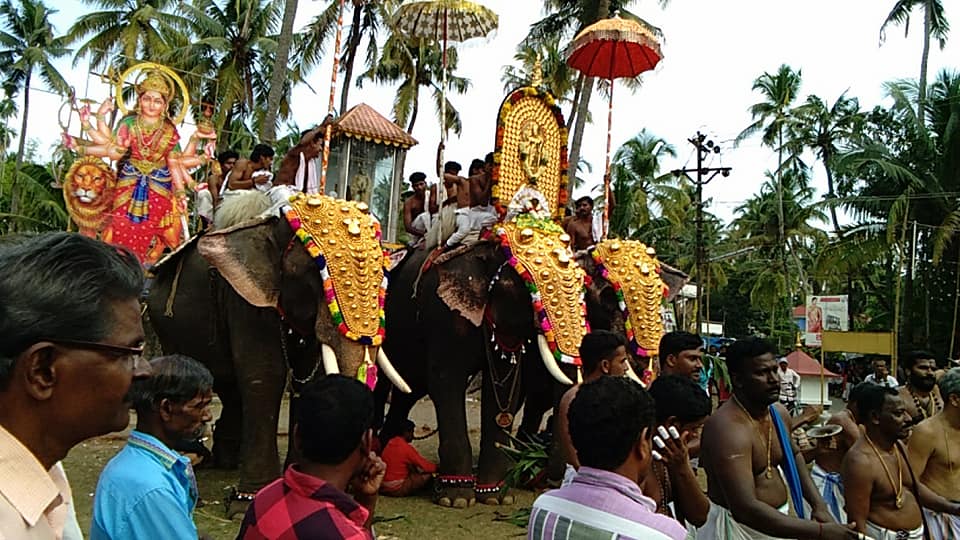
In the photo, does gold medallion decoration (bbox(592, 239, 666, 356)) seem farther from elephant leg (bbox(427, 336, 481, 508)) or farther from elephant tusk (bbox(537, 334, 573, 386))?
elephant leg (bbox(427, 336, 481, 508))

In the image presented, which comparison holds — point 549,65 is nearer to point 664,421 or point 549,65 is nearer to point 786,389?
point 786,389

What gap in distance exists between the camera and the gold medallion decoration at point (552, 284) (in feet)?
23.6

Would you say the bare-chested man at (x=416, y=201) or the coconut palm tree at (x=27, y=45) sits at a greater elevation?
the coconut palm tree at (x=27, y=45)

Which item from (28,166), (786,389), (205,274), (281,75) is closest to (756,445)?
(205,274)

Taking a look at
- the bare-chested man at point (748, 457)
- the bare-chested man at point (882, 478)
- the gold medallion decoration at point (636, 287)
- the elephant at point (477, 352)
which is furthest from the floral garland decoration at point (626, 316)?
the bare-chested man at point (748, 457)

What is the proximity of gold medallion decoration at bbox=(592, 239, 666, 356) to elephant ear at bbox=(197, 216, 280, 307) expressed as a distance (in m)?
3.42

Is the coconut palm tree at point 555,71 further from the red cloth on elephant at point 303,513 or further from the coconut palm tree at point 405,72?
the red cloth on elephant at point 303,513

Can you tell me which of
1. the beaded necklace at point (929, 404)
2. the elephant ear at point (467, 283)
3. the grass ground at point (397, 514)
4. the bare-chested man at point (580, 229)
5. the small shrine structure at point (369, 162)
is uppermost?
the small shrine structure at point (369, 162)

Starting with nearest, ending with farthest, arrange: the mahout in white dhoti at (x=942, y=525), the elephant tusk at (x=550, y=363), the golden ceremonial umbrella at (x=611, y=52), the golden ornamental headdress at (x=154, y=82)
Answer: the mahout in white dhoti at (x=942, y=525) < the elephant tusk at (x=550, y=363) < the golden ceremonial umbrella at (x=611, y=52) < the golden ornamental headdress at (x=154, y=82)

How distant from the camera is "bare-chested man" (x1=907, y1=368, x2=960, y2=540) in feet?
14.7

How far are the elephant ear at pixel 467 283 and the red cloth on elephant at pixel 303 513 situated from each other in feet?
17.3

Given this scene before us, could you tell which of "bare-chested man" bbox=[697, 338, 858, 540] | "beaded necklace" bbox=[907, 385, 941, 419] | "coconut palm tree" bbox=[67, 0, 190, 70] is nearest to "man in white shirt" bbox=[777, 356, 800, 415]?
"beaded necklace" bbox=[907, 385, 941, 419]

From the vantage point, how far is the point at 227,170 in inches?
353

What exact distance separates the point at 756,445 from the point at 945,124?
2297 cm
